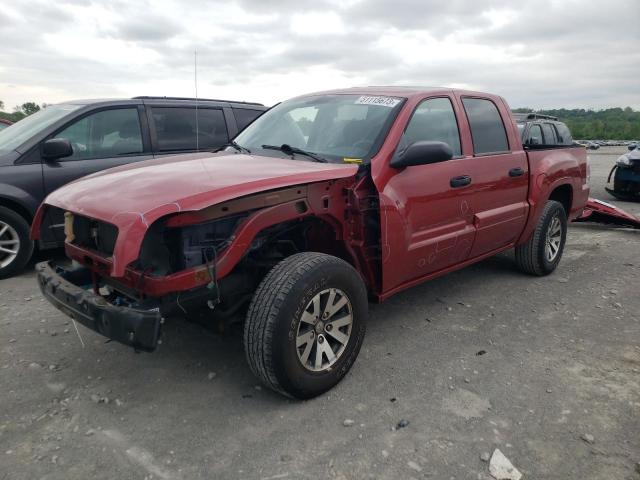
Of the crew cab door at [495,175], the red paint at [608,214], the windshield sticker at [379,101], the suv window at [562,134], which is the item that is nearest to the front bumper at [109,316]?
the windshield sticker at [379,101]

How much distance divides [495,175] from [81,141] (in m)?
4.12

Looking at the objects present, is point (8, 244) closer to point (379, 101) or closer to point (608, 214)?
point (379, 101)

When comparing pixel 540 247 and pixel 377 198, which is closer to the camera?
pixel 377 198

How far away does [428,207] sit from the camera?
3.56 m

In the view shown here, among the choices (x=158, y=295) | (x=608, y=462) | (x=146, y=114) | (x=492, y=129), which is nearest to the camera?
(x=608, y=462)

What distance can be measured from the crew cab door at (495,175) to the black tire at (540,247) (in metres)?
0.37

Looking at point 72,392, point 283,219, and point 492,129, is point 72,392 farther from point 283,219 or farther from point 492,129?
point 492,129

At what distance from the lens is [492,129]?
4.40 meters

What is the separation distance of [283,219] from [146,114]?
3.61m

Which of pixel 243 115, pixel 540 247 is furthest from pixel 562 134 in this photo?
pixel 243 115

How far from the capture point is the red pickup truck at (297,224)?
103 inches

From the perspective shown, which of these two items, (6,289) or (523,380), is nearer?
(523,380)

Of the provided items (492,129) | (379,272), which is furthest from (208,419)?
(492,129)

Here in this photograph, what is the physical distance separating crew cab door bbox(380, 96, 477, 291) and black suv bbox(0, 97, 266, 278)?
272 cm
